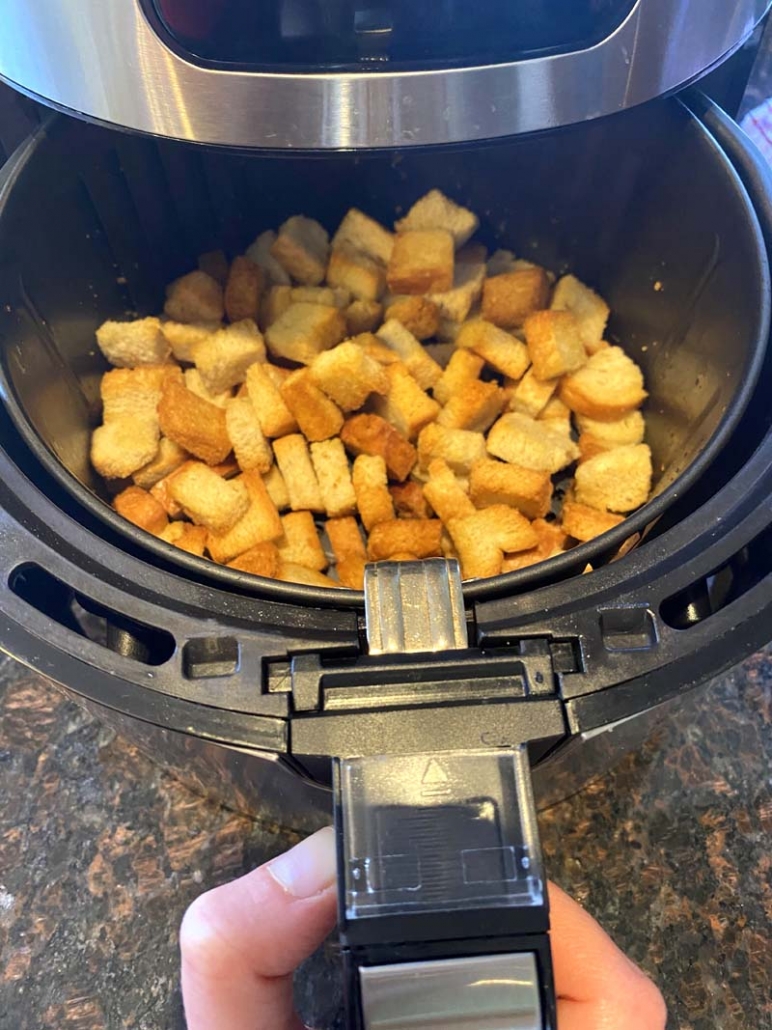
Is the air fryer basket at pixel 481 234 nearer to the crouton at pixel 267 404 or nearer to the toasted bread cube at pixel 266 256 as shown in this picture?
the toasted bread cube at pixel 266 256

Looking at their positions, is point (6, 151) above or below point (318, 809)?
above

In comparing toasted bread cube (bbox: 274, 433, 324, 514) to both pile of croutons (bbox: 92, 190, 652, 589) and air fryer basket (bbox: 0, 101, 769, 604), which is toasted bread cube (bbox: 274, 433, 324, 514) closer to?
pile of croutons (bbox: 92, 190, 652, 589)

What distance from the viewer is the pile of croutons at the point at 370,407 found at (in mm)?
733

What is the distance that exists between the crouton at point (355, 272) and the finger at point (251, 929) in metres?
0.57

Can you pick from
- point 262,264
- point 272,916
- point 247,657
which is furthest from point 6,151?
point 272,916

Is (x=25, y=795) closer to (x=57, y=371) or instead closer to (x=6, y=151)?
(x=57, y=371)

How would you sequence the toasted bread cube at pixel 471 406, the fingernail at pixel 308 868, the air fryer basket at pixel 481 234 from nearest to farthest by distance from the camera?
the fingernail at pixel 308 868 → the air fryer basket at pixel 481 234 → the toasted bread cube at pixel 471 406

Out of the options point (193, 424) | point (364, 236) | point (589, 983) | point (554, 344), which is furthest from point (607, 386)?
point (589, 983)

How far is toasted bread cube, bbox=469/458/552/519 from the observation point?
733mm

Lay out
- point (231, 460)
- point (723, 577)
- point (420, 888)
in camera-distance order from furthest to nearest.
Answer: point (231, 460), point (723, 577), point (420, 888)

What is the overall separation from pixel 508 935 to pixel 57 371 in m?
0.55

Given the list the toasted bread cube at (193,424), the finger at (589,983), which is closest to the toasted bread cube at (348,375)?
the toasted bread cube at (193,424)

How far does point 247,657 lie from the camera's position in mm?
422

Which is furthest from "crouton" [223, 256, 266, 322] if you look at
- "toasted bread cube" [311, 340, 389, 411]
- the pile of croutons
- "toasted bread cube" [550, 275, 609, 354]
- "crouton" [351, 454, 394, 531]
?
"toasted bread cube" [550, 275, 609, 354]
